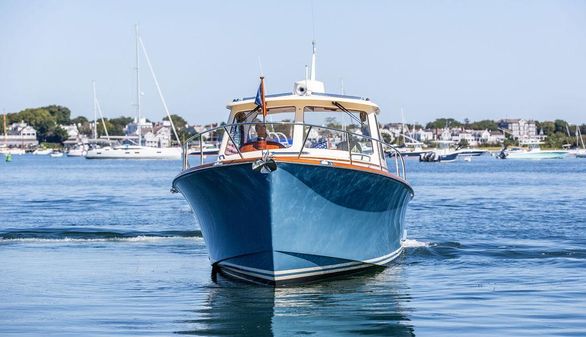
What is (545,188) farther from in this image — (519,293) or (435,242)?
(519,293)

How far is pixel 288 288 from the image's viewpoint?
17281mm

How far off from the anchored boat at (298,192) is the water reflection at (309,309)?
28 centimetres

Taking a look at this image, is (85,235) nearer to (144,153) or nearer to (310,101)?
(310,101)

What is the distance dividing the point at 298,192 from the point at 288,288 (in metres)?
1.79

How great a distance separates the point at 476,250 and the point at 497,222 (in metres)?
8.07

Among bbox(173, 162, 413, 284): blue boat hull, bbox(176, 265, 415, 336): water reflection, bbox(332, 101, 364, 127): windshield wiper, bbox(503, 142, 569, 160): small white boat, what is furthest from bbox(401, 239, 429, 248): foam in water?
bbox(503, 142, 569, 160): small white boat

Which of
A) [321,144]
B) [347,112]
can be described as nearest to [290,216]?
[321,144]

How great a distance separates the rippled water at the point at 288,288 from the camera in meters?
14.5

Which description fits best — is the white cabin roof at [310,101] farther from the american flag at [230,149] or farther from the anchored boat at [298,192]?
the american flag at [230,149]

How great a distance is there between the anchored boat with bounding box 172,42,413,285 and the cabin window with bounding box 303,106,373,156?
0.02 metres

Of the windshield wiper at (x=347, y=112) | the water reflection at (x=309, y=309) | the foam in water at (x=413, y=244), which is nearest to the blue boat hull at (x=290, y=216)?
the water reflection at (x=309, y=309)

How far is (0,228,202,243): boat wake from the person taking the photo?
1049 inches

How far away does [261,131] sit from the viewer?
1831cm

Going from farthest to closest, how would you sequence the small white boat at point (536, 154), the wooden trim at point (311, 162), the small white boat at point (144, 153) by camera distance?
1. the small white boat at point (536, 154)
2. the small white boat at point (144, 153)
3. the wooden trim at point (311, 162)
